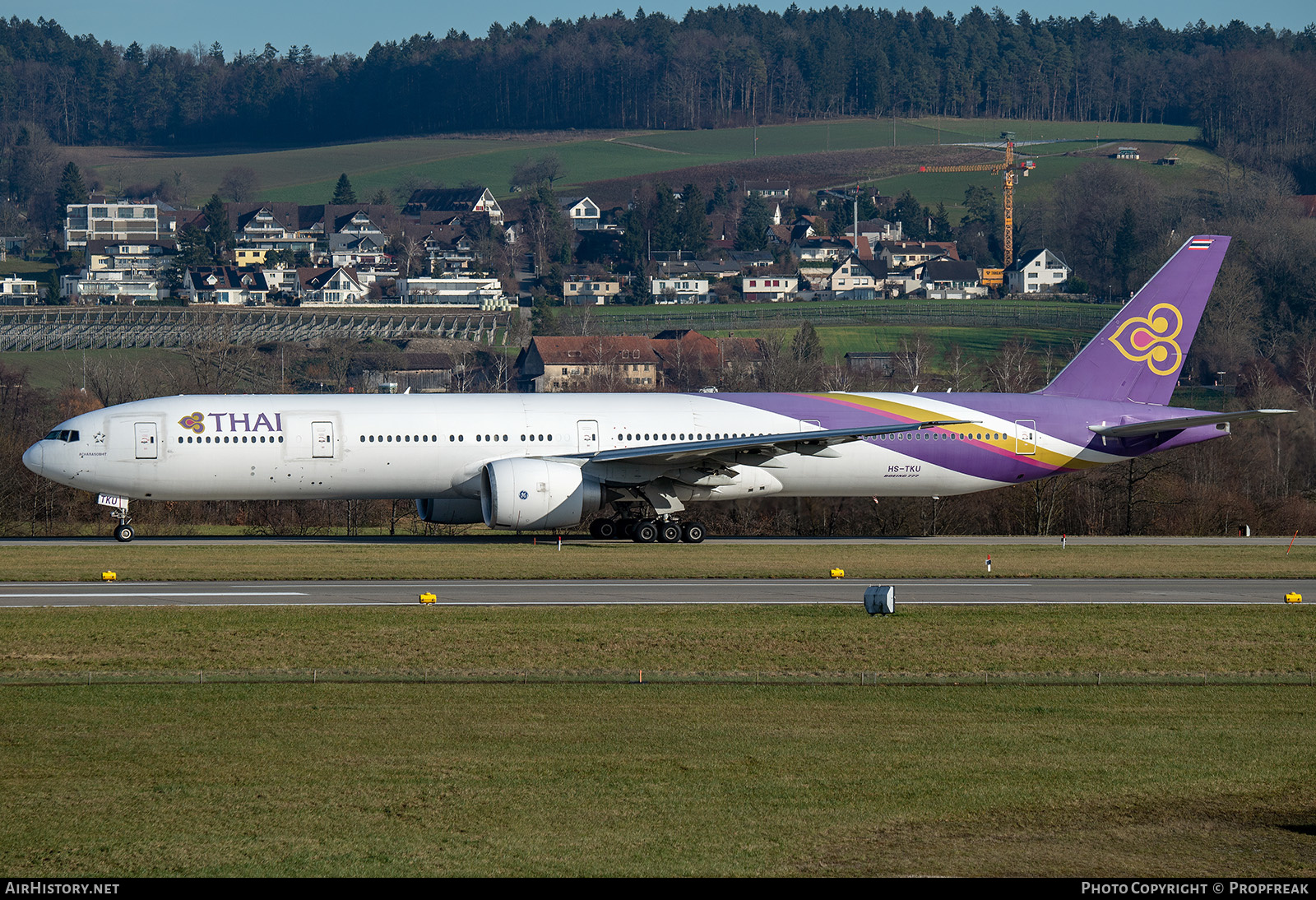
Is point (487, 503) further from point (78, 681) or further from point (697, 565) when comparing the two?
point (78, 681)

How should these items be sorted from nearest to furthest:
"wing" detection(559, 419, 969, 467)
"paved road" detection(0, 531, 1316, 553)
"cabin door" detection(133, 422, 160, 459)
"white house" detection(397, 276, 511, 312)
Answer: "wing" detection(559, 419, 969, 467) < "cabin door" detection(133, 422, 160, 459) < "paved road" detection(0, 531, 1316, 553) < "white house" detection(397, 276, 511, 312)

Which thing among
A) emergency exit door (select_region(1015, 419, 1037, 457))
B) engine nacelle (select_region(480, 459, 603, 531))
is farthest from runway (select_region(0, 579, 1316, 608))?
emergency exit door (select_region(1015, 419, 1037, 457))

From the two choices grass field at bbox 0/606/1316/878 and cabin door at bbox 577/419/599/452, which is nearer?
grass field at bbox 0/606/1316/878

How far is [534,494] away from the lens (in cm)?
3725

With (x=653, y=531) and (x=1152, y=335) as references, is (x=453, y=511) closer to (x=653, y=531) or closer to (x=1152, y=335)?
(x=653, y=531)

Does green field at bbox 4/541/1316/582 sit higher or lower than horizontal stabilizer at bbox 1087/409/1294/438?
lower

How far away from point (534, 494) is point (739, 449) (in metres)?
5.70

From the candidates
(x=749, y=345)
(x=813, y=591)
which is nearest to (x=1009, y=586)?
(x=813, y=591)

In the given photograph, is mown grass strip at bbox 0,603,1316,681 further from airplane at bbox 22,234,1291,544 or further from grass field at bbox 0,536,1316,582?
airplane at bbox 22,234,1291,544

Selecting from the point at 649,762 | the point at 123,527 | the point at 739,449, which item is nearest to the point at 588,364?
the point at 123,527

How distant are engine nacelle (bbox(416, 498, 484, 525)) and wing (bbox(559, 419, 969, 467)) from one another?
316 cm

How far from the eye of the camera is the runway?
26969mm

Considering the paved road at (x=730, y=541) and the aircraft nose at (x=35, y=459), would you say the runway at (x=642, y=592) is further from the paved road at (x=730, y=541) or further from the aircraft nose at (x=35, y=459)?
the aircraft nose at (x=35, y=459)

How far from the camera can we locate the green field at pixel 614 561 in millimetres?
31781
